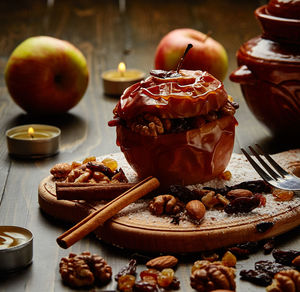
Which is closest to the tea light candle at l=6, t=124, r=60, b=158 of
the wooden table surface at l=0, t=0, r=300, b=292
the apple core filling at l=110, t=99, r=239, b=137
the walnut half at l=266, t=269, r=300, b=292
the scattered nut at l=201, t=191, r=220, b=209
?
the wooden table surface at l=0, t=0, r=300, b=292

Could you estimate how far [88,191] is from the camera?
1.28 m

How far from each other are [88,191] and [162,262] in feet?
0.86

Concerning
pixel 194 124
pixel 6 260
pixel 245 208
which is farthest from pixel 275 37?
pixel 6 260

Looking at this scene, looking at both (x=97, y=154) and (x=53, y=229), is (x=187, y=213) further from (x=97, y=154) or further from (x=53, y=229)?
(x=97, y=154)

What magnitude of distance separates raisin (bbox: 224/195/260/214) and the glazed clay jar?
19.6 inches

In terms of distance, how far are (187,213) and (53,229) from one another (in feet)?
0.87

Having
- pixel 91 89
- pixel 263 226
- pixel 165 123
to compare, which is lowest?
pixel 91 89

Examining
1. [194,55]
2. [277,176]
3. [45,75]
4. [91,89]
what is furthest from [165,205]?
[91,89]

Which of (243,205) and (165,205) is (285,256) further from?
(165,205)

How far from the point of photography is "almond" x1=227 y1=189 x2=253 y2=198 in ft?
4.16

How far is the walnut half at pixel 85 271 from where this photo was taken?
1.04m

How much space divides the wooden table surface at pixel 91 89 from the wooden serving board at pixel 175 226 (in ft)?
0.09

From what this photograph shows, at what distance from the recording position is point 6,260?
108cm

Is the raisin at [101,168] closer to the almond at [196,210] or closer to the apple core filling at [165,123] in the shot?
the apple core filling at [165,123]
